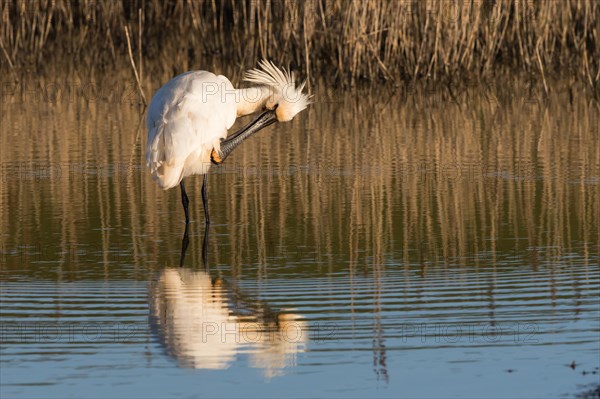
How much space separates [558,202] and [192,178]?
3057 millimetres

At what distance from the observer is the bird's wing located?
359 inches

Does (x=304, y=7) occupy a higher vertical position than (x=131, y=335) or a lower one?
higher

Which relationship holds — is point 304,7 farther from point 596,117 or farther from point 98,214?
point 98,214

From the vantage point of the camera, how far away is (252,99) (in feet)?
34.4

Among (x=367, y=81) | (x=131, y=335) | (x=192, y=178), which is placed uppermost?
(x=367, y=81)

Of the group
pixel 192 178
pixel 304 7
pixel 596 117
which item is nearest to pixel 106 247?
pixel 192 178

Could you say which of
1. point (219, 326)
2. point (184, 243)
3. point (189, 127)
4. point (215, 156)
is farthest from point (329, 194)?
point (219, 326)

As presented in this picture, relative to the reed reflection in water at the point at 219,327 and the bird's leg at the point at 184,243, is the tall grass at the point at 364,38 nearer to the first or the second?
the bird's leg at the point at 184,243

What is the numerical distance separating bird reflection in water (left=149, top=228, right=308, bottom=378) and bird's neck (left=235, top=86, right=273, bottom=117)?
3.23 metres

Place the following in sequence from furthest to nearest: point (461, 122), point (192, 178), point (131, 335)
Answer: point (461, 122) → point (192, 178) → point (131, 335)

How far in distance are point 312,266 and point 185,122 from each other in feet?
6.86

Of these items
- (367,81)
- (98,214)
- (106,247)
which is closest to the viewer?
(106,247)

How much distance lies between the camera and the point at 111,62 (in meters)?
18.8

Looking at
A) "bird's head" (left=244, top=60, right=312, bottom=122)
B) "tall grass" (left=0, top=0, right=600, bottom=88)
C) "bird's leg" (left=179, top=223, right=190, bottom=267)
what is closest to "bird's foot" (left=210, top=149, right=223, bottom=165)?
"bird's leg" (left=179, top=223, right=190, bottom=267)
